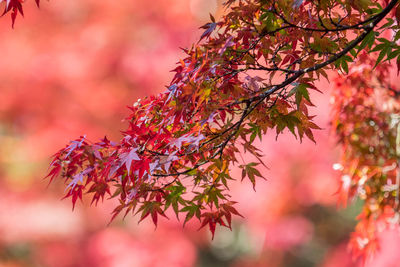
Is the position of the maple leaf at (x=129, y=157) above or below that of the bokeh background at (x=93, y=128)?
below

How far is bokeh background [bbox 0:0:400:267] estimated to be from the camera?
4762 millimetres

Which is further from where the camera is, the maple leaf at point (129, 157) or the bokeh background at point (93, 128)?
the bokeh background at point (93, 128)

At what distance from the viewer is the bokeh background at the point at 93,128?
4.76 metres

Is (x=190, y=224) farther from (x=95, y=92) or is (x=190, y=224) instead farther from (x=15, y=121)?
(x=15, y=121)

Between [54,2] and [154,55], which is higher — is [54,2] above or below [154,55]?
above

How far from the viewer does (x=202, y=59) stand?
1.34 m

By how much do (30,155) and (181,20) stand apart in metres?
2.06

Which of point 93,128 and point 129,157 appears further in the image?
point 93,128

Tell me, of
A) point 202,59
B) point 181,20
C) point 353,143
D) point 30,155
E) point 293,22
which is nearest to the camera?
point 202,59

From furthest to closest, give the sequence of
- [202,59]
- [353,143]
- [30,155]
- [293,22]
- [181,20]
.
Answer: [181,20] → [30,155] → [353,143] → [293,22] → [202,59]

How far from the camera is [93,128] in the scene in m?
4.79

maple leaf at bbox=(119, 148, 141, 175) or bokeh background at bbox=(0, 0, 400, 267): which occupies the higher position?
bokeh background at bbox=(0, 0, 400, 267)

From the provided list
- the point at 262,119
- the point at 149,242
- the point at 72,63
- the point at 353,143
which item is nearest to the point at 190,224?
the point at 149,242

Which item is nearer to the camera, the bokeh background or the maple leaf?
the maple leaf
